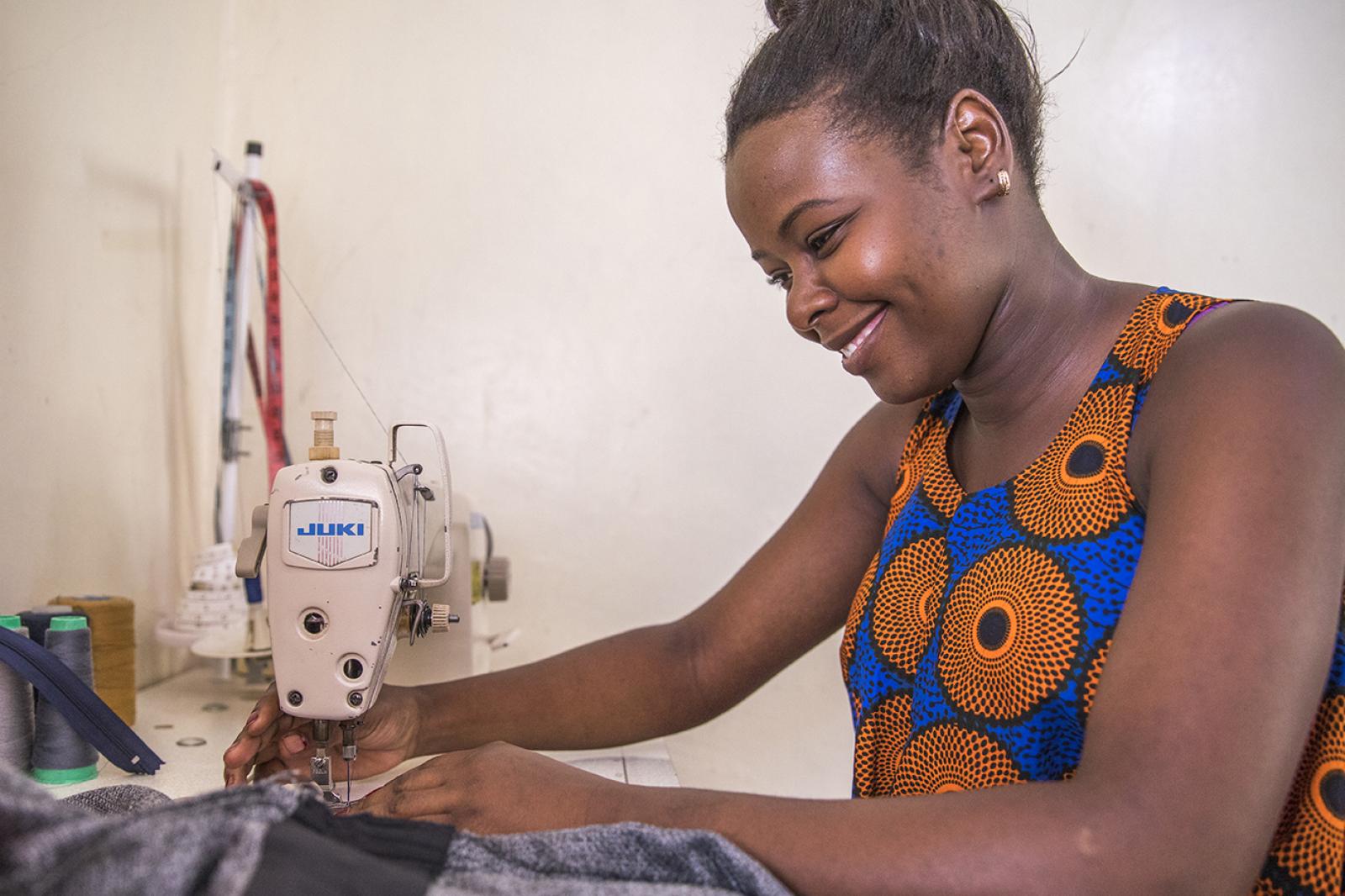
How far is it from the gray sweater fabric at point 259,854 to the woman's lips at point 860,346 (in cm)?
57

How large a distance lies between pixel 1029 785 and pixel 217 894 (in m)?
0.54

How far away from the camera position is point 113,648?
4.95 ft

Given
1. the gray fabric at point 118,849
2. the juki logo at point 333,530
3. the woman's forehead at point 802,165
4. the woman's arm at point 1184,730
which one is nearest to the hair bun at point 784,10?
the woman's forehead at point 802,165

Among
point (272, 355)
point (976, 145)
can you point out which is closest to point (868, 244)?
point (976, 145)

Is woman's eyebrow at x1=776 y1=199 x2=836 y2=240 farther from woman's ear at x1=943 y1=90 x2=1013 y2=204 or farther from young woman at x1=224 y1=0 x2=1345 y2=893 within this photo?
woman's ear at x1=943 y1=90 x2=1013 y2=204

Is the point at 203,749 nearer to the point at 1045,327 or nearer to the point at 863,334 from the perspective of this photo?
the point at 863,334

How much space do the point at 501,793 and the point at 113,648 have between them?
2.75 ft

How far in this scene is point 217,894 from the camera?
542 mm

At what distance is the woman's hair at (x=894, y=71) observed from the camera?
1.08 metres

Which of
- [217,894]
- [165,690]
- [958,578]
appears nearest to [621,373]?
[165,690]

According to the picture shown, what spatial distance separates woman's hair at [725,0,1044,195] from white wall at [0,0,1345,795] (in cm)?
96

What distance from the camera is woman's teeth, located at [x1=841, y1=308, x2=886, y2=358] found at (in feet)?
3.66

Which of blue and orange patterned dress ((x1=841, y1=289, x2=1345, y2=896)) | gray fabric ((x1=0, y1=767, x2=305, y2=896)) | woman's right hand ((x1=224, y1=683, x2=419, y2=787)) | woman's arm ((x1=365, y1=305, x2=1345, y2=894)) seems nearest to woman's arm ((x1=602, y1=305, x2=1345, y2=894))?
woman's arm ((x1=365, y1=305, x2=1345, y2=894))

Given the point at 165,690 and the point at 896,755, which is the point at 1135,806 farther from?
the point at 165,690
